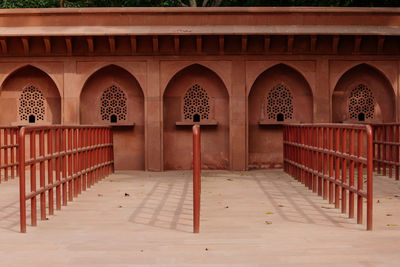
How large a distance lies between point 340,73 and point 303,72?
3.30ft

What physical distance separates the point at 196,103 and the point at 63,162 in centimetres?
638

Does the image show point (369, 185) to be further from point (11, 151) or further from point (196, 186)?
point (11, 151)

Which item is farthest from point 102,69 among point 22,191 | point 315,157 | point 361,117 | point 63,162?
point 22,191

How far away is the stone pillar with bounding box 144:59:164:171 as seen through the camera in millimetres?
13914

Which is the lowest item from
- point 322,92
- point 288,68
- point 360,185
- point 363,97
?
point 360,185

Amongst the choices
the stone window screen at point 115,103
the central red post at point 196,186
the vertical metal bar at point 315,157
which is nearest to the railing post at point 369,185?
the central red post at point 196,186

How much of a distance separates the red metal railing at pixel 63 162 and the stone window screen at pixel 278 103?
4494mm

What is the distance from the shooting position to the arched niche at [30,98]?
565 inches

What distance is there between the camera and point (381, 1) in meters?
19.8

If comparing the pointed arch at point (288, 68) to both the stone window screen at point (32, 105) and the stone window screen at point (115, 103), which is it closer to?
the stone window screen at point (115, 103)

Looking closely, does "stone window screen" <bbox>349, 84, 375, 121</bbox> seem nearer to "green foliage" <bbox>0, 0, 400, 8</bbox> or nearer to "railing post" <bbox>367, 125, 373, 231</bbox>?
"green foliage" <bbox>0, 0, 400, 8</bbox>

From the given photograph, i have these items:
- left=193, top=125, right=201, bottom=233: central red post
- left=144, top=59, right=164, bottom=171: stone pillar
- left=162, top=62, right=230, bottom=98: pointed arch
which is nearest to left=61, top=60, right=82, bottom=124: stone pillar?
left=144, top=59, right=164, bottom=171: stone pillar

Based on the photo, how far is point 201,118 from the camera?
14.4 metres

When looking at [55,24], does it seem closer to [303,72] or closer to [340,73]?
[303,72]
